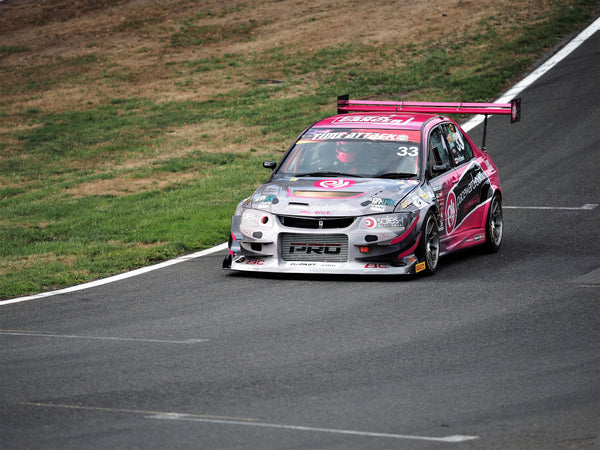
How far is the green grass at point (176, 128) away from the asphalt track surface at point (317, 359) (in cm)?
183

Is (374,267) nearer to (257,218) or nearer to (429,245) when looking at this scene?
(429,245)

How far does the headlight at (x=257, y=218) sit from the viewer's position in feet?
33.6

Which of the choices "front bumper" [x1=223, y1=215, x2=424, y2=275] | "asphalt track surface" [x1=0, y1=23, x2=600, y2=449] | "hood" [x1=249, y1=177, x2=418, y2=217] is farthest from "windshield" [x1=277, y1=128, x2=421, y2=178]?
"asphalt track surface" [x1=0, y1=23, x2=600, y2=449]

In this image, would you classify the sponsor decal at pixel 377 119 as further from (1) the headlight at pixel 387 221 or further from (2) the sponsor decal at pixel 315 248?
(2) the sponsor decal at pixel 315 248

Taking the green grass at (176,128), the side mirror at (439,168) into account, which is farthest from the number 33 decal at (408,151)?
the green grass at (176,128)

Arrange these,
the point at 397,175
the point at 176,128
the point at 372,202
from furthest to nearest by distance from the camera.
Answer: the point at 176,128, the point at 397,175, the point at 372,202

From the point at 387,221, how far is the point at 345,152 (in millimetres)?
1459

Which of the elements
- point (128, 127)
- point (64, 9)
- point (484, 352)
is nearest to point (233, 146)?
point (128, 127)

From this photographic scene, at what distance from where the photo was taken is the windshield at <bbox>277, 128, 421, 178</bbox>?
10.9 m

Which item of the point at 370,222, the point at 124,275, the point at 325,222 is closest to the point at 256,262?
the point at 325,222

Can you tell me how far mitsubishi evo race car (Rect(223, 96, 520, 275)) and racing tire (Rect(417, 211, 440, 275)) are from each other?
0.01m

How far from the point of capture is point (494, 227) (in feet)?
38.5

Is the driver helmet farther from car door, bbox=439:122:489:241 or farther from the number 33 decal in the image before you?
car door, bbox=439:122:489:241

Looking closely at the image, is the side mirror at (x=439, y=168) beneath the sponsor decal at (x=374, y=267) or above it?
above
